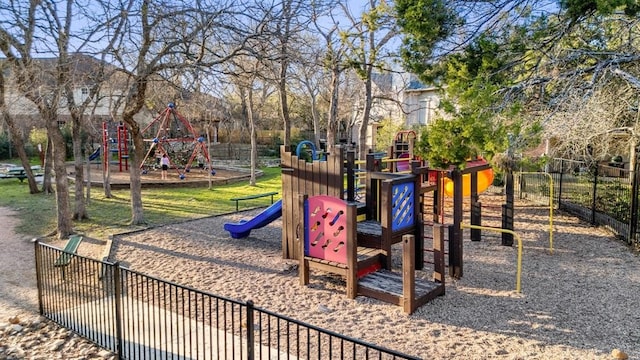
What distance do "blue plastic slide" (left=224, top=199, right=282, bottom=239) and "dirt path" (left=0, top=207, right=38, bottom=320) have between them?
3776mm

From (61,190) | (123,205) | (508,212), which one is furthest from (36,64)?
(508,212)

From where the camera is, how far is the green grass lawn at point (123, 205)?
39.3 ft

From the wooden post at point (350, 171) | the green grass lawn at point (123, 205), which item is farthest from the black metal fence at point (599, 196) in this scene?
the green grass lawn at point (123, 205)

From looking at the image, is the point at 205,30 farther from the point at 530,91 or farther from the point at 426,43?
the point at 530,91

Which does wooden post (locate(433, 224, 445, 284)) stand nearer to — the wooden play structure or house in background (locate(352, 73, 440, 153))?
the wooden play structure

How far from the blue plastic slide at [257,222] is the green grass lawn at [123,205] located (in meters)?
2.99

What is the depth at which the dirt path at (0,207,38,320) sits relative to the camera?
659cm

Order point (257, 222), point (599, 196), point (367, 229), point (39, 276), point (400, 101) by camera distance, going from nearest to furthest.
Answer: point (39, 276), point (367, 229), point (257, 222), point (599, 196), point (400, 101)

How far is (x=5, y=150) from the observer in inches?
1335

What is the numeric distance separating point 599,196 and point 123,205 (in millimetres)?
14195

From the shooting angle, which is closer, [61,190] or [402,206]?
[402,206]

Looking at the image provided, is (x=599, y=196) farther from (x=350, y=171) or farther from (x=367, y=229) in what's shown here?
(x=367, y=229)

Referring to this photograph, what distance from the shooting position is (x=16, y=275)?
26.4 ft

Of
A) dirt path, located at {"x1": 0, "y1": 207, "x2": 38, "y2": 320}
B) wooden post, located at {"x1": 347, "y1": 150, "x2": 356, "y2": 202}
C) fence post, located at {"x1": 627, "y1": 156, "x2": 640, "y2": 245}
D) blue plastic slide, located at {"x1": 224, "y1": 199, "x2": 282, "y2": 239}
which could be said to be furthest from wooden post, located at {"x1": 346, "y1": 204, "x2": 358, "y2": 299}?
fence post, located at {"x1": 627, "y1": 156, "x2": 640, "y2": 245}
